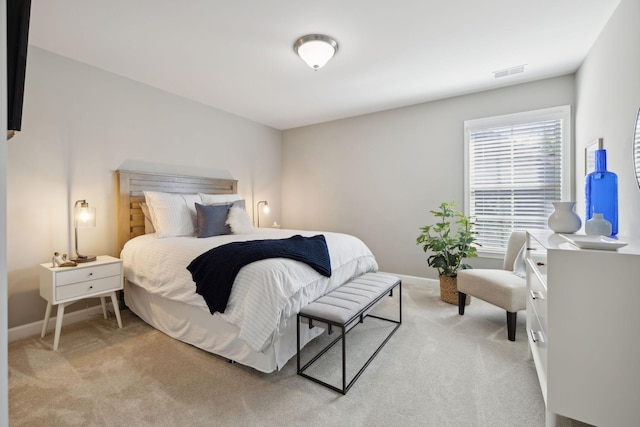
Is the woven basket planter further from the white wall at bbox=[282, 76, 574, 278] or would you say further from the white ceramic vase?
the white ceramic vase

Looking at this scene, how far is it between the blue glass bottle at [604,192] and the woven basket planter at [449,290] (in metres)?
1.69

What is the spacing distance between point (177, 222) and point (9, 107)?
2.22 m

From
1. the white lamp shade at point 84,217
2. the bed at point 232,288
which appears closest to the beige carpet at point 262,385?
the bed at point 232,288

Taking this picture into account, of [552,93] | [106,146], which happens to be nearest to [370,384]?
[106,146]

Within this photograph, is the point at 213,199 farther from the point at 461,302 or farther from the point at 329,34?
the point at 461,302

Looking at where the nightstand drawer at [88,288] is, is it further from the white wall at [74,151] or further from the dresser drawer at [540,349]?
the dresser drawer at [540,349]

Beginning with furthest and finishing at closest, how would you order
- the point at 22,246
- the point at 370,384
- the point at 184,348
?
the point at 22,246, the point at 184,348, the point at 370,384

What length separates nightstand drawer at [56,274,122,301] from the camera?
7.58ft

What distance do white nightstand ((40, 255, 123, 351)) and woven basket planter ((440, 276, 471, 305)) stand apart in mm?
3298

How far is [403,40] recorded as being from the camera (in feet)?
8.04

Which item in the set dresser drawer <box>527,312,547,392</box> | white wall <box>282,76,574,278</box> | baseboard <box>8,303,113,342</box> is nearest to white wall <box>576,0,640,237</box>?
dresser drawer <box>527,312,547,392</box>

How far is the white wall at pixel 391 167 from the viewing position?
141 inches

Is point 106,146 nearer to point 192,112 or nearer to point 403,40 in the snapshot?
point 192,112

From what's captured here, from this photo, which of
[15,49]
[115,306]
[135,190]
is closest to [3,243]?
[15,49]
